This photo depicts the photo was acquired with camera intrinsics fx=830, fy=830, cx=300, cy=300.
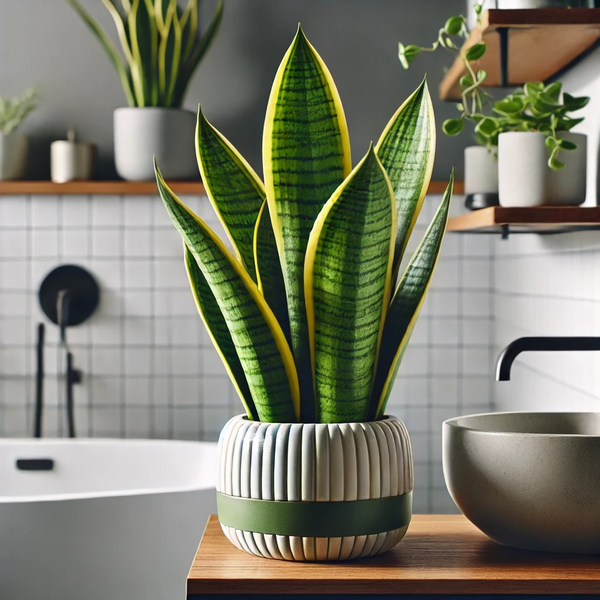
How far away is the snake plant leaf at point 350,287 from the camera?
2.51 ft

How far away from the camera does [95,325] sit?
246cm

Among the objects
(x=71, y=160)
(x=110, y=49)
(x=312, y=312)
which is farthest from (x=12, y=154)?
(x=312, y=312)

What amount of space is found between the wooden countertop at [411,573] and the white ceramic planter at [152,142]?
1654mm

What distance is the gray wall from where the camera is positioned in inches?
96.7

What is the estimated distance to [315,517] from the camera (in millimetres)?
788

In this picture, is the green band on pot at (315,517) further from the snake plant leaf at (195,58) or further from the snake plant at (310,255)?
the snake plant leaf at (195,58)

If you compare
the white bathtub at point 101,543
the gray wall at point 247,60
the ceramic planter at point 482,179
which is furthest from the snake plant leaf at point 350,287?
the gray wall at point 247,60

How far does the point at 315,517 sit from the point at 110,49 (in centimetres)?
186

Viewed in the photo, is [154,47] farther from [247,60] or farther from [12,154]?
[12,154]

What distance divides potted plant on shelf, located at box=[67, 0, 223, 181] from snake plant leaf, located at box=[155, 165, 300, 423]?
5.09 feet

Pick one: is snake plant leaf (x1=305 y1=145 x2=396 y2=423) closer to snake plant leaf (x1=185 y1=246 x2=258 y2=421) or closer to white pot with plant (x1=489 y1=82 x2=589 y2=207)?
snake plant leaf (x1=185 y1=246 x2=258 y2=421)

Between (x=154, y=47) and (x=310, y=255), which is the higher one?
(x=154, y=47)

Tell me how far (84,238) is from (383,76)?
101 centimetres

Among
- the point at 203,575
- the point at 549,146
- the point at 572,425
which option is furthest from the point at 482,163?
the point at 203,575
